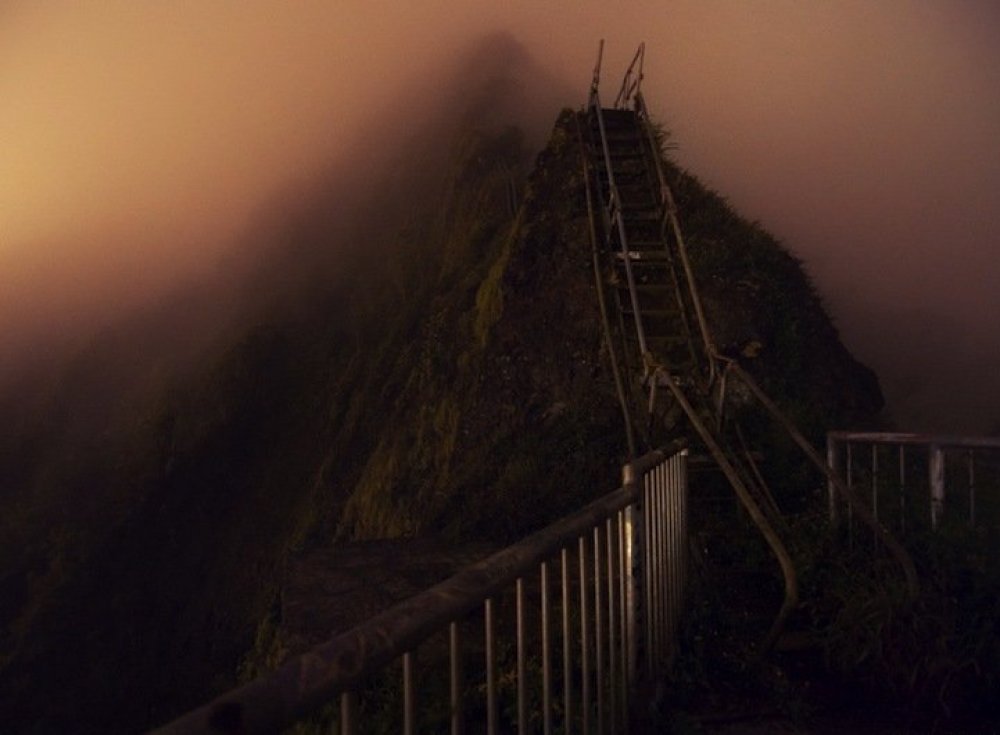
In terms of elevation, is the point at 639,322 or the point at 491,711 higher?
the point at 639,322

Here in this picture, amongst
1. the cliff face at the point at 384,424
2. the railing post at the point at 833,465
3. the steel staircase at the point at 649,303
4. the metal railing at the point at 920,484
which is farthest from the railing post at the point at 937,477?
the cliff face at the point at 384,424

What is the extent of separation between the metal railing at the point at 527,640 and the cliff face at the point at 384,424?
3.91 m

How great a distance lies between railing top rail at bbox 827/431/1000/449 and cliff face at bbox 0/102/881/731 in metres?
3.05

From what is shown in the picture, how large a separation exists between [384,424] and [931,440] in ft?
31.9

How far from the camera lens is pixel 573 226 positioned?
12.0m

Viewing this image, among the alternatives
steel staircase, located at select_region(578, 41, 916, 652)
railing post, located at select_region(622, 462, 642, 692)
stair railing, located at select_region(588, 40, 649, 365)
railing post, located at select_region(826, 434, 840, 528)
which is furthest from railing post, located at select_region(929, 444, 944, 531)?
stair railing, located at select_region(588, 40, 649, 365)

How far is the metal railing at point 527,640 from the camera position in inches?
58.1

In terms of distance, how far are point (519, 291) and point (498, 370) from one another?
1193 mm

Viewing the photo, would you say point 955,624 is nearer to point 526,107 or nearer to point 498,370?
point 498,370

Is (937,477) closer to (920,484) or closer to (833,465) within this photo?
(833,465)

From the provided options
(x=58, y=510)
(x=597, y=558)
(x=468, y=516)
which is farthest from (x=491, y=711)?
(x=58, y=510)

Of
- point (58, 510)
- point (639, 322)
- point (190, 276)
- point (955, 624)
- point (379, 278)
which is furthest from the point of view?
point (190, 276)

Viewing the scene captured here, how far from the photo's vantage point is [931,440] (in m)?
5.61

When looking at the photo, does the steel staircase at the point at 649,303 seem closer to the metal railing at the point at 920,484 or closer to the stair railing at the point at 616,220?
the stair railing at the point at 616,220
